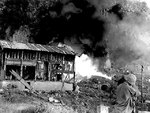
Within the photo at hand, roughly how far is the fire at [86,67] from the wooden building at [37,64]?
12197 mm

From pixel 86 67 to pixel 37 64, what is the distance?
19.1m

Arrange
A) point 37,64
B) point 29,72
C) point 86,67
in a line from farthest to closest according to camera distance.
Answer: point 86,67
point 29,72
point 37,64

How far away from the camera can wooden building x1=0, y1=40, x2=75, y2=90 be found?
21.2 meters

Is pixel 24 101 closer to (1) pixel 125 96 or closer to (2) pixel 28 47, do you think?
(2) pixel 28 47

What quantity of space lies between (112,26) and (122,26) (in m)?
2.69

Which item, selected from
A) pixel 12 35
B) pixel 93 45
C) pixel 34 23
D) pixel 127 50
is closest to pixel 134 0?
pixel 127 50

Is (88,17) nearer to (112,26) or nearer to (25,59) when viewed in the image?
(112,26)

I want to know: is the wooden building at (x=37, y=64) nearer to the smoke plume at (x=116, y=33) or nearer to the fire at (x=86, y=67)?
the fire at (x=86, y=67)

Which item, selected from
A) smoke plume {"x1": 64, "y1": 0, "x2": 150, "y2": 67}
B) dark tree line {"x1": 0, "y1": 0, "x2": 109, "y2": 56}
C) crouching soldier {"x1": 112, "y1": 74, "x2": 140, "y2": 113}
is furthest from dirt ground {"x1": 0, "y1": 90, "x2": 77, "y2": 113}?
smoke plume {"x1": 64, "y1": 0, "x2": 150, "y2": 67}

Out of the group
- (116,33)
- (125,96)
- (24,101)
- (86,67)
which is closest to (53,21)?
(86,67)

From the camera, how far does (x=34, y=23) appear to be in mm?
44375

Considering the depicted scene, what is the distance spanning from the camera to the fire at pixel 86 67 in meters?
38.4

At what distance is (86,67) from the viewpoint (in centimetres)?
4125

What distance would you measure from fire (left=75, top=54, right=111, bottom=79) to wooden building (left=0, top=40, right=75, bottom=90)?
40.0 feet
